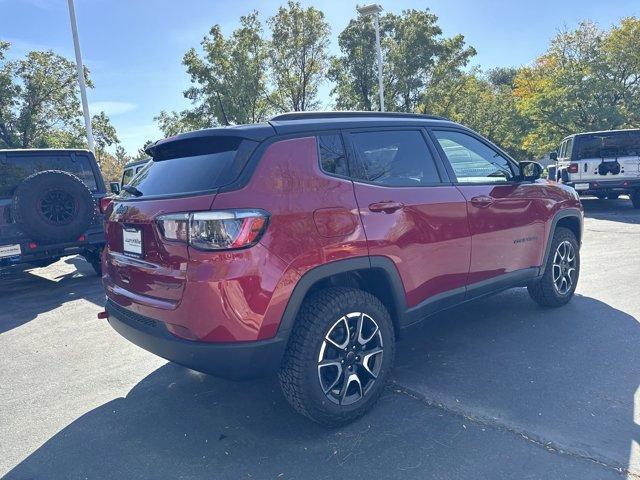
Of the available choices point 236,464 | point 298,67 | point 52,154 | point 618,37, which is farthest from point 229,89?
point 236,464

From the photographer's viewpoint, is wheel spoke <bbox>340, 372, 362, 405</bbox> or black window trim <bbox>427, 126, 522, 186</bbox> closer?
wheel spoke <bbox>340, 372, 362, 405</bbox>

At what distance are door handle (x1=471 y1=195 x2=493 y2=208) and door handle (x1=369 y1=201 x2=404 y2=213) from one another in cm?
87

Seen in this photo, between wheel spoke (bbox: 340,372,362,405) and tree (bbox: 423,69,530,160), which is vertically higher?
tree (bbox: 423,69,530,160)

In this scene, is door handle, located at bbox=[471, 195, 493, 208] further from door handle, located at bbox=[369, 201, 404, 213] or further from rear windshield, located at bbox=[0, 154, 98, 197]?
rear windshield, located at bbox=[0, 154, 98, 197]

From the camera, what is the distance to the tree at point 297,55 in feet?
68.6

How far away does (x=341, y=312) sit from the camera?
8.91 feet

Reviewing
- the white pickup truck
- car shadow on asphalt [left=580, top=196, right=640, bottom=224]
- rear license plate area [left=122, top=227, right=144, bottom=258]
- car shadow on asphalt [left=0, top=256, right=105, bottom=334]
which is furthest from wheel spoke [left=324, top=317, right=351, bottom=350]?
the white pickup truck

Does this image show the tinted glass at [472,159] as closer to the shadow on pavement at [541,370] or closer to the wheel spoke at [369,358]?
the shadow on pavement at [541,370]

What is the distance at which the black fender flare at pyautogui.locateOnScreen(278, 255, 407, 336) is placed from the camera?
2.54 m

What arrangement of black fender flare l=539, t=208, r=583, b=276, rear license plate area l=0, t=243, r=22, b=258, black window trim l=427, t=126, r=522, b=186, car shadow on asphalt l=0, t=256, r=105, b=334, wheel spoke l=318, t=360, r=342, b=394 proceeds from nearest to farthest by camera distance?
wheel spoke l=318, t=360, r=342, b=394 < black window trim l=427, t=126, r=522, b=186 < black fender flare l=539, t=208, r=583, b=276 < car shadow on asphalt l=0, t=256, r=105, b=334 < rear license plate area l=0, t=243, r=22, b=258

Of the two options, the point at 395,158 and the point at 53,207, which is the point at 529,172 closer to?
the point at 395,158

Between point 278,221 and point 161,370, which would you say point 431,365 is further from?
point 161,370

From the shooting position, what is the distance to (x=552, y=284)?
4.52 metres

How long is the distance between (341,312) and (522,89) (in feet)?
108
